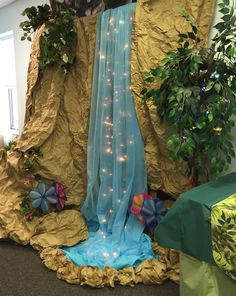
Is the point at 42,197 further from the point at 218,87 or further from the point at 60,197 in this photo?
the point at 218,87

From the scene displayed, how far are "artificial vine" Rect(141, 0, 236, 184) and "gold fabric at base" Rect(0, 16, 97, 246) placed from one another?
87cm

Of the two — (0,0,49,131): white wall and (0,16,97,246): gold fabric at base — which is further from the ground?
(0,0,49,131): white wall

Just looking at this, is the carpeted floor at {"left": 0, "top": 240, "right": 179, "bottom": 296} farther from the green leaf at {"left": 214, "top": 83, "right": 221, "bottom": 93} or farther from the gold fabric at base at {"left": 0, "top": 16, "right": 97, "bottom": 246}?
the green leaf at {"left": 214, "top": 83, "right": 221, "bottom": 93}

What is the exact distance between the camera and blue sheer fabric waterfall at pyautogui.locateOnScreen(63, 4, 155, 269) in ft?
6.41

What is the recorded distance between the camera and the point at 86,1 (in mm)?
2186

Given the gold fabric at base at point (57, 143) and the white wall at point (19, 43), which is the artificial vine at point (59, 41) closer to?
the gold fabric at base at point (57, 143)

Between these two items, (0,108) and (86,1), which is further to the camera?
(0,108)

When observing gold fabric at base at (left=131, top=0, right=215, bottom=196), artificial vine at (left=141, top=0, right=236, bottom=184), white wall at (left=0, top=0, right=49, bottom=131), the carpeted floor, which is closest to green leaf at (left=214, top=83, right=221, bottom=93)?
artificial vine at (left=141, top=0, right=236, bottom=184)

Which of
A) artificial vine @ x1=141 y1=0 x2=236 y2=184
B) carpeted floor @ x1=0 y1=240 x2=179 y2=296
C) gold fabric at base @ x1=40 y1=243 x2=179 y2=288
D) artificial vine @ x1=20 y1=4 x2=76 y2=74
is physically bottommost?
carpeted floor @ x1=0 y1=240 x2=179 y2=296

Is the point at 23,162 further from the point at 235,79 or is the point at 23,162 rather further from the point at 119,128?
the point at 235,79

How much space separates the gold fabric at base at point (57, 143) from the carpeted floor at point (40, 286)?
227 millimetres

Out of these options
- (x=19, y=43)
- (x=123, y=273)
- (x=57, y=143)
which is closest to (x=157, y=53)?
(x=57, y=143)

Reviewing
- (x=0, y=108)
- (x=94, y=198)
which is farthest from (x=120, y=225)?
(x=0, y=108)

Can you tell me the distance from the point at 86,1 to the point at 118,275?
2035 millimetres
